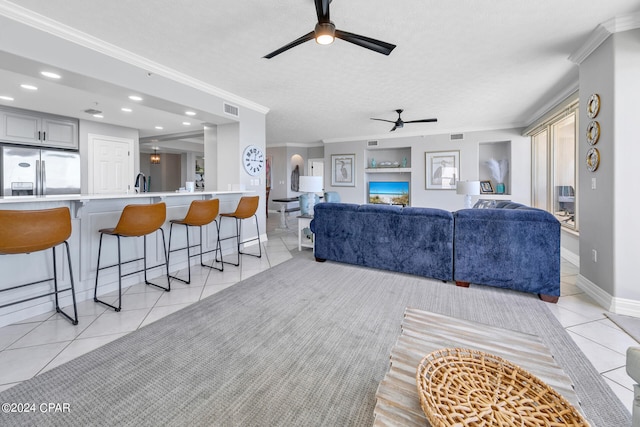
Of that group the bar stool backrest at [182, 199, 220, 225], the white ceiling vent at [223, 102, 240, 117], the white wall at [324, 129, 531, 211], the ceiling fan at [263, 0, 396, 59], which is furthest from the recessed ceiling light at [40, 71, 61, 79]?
the white wall at [324, 129, 531, 211]

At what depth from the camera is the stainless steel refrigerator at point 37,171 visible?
4613 mm

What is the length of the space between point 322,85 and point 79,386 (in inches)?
158

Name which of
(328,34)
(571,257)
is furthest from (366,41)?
(571,257)

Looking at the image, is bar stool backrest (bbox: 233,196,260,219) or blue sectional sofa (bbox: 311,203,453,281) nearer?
blue sectional sofa (bbox: 311,203,453,281)

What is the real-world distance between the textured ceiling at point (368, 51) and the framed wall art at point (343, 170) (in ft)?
10.9

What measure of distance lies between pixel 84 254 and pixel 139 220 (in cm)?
66

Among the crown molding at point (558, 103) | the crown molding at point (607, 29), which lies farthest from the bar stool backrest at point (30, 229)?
the crown molding at point (558, 103)

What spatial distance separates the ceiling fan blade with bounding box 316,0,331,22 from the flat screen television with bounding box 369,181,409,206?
20.9ft

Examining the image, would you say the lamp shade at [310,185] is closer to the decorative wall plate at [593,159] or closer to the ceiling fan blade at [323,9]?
the ceiling fan blade at [323,9]

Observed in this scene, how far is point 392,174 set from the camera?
8.20m

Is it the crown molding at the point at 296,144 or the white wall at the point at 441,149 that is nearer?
the white wall at the point at 441,149

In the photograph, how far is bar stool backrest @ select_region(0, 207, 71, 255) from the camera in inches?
72.6

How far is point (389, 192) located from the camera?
8.16m

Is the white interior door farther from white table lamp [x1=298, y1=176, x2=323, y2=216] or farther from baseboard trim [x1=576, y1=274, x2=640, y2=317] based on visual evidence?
baseboard trim [x1=576, y1=274, x2=640, y2=317]
